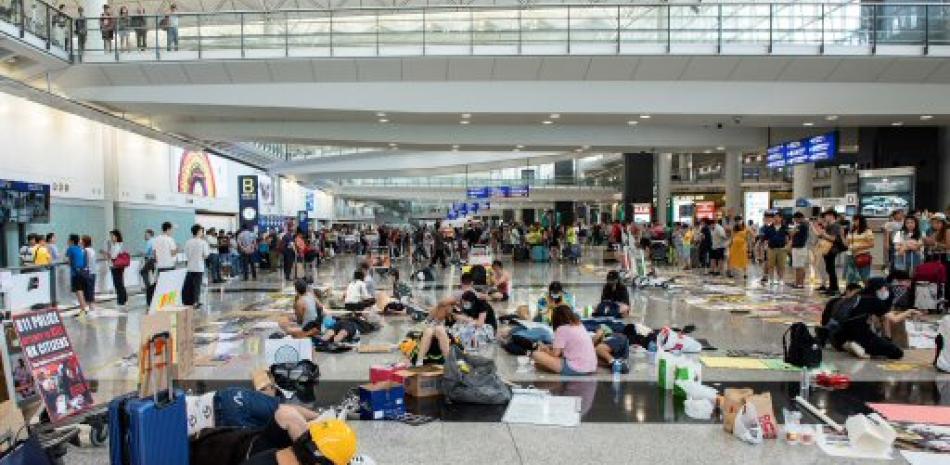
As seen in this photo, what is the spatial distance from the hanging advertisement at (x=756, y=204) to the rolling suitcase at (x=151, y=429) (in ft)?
128

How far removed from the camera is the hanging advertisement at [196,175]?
28031 millimetres

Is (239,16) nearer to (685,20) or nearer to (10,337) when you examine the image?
(685,20)

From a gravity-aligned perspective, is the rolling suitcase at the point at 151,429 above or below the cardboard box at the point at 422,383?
above

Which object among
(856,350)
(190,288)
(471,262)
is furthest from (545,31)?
(856,350)

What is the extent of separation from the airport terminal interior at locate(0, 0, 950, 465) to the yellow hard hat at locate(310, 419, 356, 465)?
0.01 meters

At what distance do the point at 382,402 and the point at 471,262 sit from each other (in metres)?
12.4

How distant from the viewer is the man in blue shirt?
15062mm

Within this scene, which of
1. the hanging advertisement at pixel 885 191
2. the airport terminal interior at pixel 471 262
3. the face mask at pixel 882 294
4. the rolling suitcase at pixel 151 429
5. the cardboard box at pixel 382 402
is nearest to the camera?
the rolling suitcase at pixel 151 429

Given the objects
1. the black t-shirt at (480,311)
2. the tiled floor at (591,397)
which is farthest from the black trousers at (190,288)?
the black t-shirt at (480,311)

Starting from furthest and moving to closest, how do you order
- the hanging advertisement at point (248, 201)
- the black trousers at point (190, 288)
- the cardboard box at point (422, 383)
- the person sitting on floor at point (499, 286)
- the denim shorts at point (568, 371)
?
the hanging advertisement at point (248, 201)
the person sitting on floor at point (499, 286)
the black trousers at point (190, 288)
the denim shorts at point (568, 371)
the cardboard box at point (422, 383)

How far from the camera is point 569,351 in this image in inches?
340

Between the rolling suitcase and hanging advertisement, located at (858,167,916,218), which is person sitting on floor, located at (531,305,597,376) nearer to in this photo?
the rolling suitcase

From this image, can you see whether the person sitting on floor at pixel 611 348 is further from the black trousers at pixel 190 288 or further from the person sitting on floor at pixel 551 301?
the black trousers at pixel 190 288

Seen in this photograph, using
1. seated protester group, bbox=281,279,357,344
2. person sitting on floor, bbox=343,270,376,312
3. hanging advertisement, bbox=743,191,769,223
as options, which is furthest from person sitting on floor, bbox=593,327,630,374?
hanging advertisement, bbox=743,191,769,223
